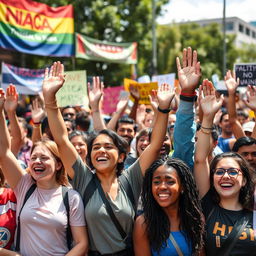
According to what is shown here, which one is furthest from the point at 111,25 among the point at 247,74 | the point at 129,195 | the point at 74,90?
the point at 129,195

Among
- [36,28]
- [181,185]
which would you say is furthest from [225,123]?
[36,28]

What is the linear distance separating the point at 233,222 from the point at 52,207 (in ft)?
3.93

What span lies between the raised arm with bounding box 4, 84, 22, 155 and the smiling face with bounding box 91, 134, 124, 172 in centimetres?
101

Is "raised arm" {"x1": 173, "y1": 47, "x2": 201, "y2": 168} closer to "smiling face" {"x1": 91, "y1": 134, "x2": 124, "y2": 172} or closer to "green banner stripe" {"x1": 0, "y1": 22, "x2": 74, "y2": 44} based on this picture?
"smiling face" {"x1": 91, "y1": 134, "x2": 124, "y2": 172}

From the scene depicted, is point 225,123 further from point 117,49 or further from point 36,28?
point 117,49

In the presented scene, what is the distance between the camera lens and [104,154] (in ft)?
9.68

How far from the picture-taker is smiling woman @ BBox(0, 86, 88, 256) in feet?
8.86

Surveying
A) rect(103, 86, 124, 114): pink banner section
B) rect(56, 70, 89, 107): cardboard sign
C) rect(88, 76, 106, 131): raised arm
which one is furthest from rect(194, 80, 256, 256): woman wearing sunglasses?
rect(103, 86, 124, 114): pink banner section

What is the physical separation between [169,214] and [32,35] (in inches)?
297

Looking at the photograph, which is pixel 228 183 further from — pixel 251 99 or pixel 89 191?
pixel 251 99

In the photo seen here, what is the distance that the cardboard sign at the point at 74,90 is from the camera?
6742 mm

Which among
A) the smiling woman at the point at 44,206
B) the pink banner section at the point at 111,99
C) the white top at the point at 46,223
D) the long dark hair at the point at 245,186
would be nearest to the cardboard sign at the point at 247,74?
the long dark hair at the point at 245,186

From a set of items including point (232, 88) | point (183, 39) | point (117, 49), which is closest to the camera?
point (232, 88)

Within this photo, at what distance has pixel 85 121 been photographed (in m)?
5.71
